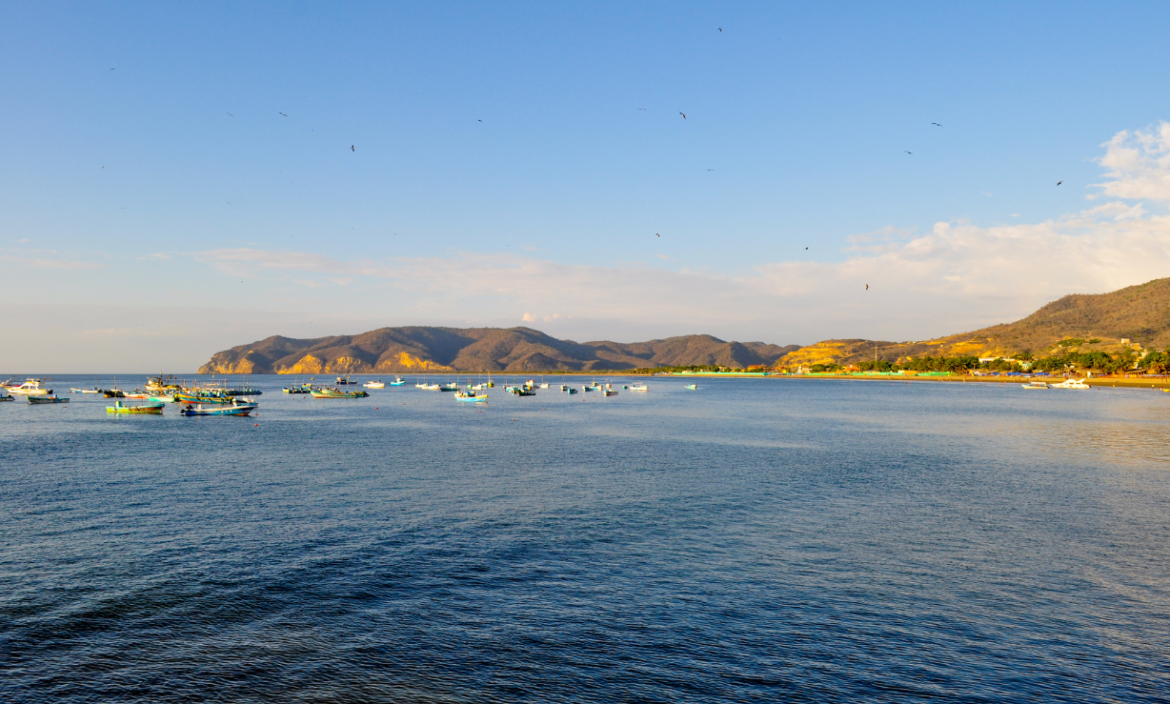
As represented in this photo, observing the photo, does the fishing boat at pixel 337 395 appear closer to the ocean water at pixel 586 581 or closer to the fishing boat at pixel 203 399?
the fishing boat at pixel 203 399

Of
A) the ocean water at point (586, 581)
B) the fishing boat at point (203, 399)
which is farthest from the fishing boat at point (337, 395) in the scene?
the ocean water at point (586, 581)

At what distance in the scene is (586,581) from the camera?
23.9 metres

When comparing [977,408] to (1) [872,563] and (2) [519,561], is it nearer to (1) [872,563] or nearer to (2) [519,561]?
(1) [872,563]

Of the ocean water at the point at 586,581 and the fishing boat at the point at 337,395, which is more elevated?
the fishing boat at the point at 337,395

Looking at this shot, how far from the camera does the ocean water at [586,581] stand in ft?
55.1

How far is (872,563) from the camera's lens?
25797mm

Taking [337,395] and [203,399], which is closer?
[203,399]

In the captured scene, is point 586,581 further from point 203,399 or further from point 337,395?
point 337,395

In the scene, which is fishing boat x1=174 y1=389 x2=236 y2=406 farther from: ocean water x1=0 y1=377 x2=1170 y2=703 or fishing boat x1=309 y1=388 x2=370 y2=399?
ocean water x1=0 y1=377 x2=1170 y2=703

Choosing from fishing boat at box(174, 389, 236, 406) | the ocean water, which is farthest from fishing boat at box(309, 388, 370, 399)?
the ocean water

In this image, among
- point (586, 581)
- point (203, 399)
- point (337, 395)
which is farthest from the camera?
point (337, 395)

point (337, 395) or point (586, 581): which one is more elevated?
point (337, 395)

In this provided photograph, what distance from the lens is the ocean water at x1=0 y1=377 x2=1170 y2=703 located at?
16.8m

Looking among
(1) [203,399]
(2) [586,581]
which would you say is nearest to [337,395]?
(1) [203,399]
